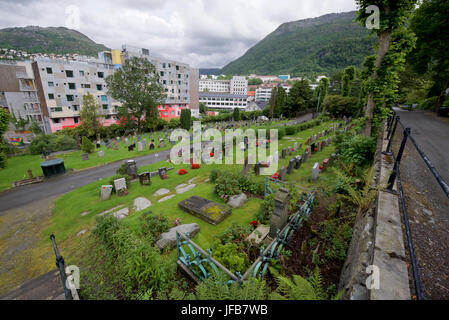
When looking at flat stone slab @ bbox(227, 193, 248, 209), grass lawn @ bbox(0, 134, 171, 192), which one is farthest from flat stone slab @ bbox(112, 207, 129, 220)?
grass lawn @ bbox(0, 134, 171, 192)

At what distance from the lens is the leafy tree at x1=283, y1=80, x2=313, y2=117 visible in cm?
4525

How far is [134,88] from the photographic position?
29891 mm

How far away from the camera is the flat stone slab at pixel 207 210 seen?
284 inches

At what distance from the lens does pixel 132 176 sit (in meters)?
13.1

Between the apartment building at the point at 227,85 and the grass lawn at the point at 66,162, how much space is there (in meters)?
119

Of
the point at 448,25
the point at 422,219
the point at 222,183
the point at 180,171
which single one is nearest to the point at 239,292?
the point at 422,219

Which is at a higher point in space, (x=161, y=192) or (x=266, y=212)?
(x=266, y=212)

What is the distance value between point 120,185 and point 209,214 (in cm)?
673

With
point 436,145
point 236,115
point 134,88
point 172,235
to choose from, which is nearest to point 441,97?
point 436,145

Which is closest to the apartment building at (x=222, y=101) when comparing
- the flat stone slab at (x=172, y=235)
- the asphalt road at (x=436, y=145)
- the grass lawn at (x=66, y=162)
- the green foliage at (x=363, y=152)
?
the grass lawn at (x=66, y=162)

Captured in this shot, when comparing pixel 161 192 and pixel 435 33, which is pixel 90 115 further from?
pixel 435 33
